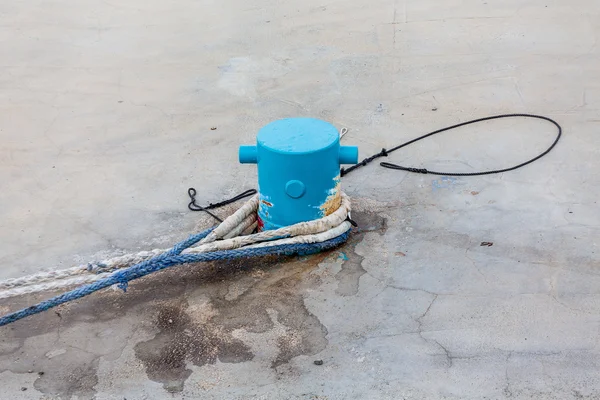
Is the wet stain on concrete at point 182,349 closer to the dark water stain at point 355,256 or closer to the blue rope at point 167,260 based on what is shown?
the blue rope at point 167,260

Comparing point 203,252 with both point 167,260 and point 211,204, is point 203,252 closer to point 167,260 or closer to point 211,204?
point 167,260

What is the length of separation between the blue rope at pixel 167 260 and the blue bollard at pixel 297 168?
0.15 m

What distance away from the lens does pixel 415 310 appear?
3.16 m

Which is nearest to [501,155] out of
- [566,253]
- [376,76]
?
[566,253]

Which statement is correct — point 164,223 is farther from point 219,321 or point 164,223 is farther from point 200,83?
point 200,83

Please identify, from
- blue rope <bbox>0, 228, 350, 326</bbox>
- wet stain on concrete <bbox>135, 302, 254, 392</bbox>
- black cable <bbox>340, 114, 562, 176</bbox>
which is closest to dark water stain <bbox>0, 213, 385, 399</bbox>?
wet stain on concrete <bbox>135, 302, 254, 392</bbox>

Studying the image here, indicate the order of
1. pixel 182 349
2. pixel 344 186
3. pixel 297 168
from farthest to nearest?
pixel 344 186, pixel 297 168, pixel 182 349

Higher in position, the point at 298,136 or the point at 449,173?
the point at 298,136

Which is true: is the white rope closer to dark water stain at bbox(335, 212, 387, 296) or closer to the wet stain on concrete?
dark water stain at bbox(335, 212, 387, 296)

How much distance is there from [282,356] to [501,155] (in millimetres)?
2291

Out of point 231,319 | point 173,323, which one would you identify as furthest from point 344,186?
point 173,323

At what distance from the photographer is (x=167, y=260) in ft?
10.6

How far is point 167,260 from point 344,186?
142cm

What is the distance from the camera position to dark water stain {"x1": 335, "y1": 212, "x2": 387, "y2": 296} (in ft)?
10.9
